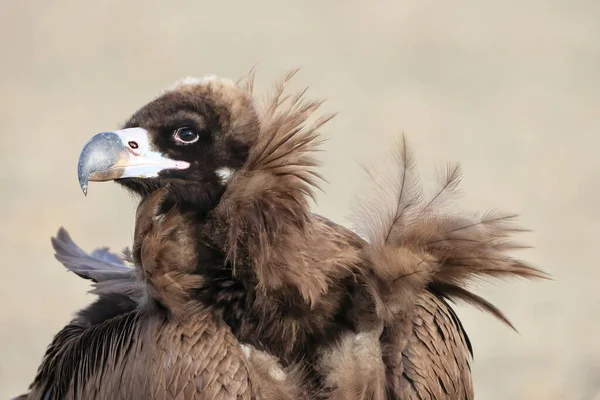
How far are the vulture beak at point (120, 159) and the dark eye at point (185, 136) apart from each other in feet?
0.28

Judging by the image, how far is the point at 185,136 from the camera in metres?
4.74

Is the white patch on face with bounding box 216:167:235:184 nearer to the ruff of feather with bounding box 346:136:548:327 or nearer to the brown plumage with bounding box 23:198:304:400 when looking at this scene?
the brown plumage with bounding box 23:198:304:400

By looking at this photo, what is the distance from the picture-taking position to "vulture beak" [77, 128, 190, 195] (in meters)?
4.48

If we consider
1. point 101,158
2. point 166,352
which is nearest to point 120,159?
point 101,158

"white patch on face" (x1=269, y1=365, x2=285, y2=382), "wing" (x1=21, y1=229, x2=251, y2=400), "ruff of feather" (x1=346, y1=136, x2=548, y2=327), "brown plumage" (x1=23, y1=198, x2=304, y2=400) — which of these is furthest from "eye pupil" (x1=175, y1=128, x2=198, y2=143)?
"white patch on face" (x1=269, y1=365, x2=285, y2=382)

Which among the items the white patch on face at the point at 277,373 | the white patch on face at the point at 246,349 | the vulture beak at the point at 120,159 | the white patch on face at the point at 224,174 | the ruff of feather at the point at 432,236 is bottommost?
the white patch on face at the point at 277,373

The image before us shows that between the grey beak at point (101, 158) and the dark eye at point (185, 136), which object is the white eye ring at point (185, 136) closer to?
the dark eye at point (185, 136)

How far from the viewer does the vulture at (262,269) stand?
179 inches

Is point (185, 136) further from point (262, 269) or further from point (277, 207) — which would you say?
point (262, 269)

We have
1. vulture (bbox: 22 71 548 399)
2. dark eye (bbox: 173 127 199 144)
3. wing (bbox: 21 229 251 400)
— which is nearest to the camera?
wing (bbox: 21 229 251 400)

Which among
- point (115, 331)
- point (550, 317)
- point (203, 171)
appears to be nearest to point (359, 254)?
point (203, 171)

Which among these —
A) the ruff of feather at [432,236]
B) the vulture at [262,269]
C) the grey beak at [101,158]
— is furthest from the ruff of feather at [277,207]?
the grey beak at [101,158]

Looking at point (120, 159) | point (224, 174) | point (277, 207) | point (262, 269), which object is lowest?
point (262, 269)

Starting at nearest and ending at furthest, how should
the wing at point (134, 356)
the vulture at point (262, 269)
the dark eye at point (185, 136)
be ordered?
the wing at point (134, 356)
the vulture at point (262, 269)
the dark eye at point (185, 136)
